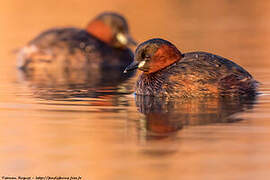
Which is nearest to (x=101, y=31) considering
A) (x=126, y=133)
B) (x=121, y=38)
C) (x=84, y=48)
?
(x=121, y=38)

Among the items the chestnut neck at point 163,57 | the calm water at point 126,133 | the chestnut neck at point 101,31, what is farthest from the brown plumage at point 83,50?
the chestnut neck at point 163,57

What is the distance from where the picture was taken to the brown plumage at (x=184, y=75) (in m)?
11.2

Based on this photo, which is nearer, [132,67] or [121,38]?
[132,67]

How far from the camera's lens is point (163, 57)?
38.4ft

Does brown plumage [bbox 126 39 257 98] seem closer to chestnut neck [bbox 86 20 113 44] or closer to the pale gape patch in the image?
the pale gape patch

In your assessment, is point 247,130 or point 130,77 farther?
point 130,77

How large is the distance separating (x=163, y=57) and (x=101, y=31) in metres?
6.82

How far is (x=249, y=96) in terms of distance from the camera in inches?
448

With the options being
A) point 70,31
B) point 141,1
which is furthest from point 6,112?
point 141,1

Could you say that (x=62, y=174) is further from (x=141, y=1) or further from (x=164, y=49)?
(x=141, y=1)

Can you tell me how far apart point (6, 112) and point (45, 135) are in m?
2.07

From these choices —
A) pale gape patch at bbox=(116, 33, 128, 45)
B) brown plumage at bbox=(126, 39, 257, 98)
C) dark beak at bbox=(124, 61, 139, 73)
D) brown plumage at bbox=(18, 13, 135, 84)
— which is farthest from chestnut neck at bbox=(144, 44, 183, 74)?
pale gape patch at bbox=(116, 33, 128, 45)

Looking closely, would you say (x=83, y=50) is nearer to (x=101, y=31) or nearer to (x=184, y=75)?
(x=101, y=31)

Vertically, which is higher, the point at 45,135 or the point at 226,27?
the point at 226,27
